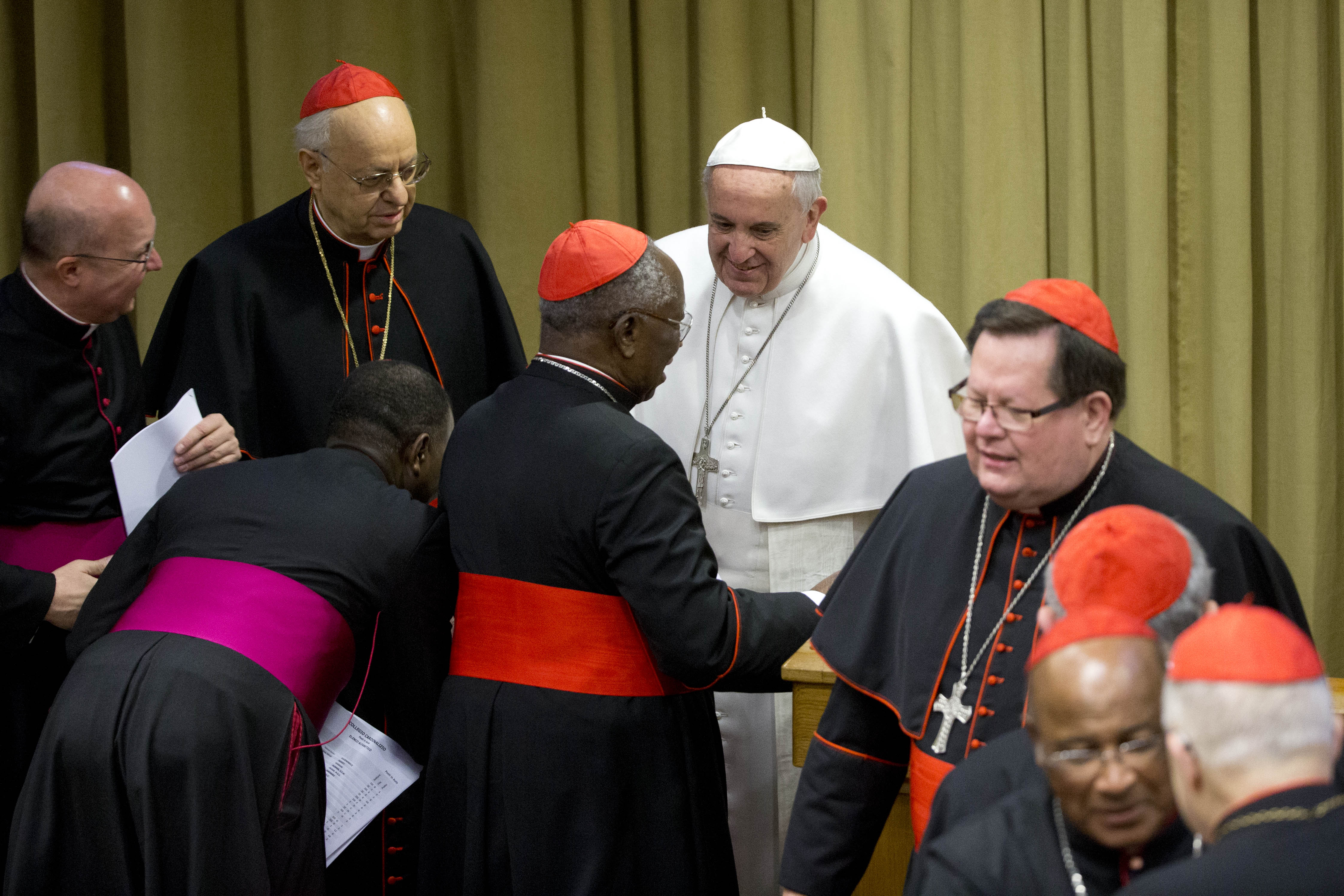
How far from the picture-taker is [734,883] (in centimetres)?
283

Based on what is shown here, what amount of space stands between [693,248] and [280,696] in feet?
5.47

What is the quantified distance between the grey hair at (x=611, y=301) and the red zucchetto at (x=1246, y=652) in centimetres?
148

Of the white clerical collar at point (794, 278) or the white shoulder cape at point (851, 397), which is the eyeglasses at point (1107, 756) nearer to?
the white shoulder cape at point (851, 397)

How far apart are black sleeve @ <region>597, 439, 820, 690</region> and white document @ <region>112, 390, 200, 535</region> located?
4.06 feet

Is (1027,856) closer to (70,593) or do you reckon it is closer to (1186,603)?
(1186,603)

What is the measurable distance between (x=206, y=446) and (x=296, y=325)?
55cm

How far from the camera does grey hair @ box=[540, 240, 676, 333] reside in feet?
8.86

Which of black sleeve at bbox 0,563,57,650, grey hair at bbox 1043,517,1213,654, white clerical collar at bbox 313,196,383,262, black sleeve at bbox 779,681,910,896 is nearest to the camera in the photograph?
grey hair at bbox 1043,517,1213,654

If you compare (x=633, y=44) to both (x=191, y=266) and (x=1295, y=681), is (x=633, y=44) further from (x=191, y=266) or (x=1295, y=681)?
Result: (x=1295, y=681)

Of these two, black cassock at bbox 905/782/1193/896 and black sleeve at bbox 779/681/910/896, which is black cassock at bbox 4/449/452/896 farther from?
black cassock at bbox 905/782/1193/896

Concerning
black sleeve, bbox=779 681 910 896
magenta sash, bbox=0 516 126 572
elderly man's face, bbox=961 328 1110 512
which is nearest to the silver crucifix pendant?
black sleeve, bbox=779 681 910 896

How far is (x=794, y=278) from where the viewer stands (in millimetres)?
3609

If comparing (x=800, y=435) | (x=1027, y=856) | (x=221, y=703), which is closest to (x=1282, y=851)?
(x=1027, y=856)

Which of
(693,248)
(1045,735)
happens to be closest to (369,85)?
(693,248)
